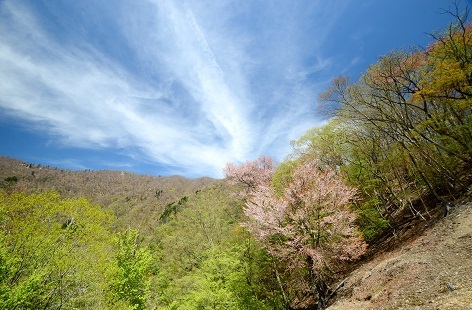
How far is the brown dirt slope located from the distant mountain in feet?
200

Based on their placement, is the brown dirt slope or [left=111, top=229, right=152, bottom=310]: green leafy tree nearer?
the brown dirt slope

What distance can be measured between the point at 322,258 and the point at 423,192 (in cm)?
1185

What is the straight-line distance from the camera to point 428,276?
776 centimetres

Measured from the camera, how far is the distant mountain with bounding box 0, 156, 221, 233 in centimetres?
7362

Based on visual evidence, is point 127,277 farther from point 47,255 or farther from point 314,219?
point 314,219

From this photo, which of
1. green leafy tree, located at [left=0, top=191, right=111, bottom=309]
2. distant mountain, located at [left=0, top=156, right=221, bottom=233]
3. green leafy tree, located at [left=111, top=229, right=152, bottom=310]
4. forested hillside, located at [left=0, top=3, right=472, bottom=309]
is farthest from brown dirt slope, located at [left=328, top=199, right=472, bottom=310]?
distant mountain, located at [left=0, top=156, right=221, bottom=233]

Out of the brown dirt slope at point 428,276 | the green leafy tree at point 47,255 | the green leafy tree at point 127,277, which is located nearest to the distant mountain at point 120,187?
the green leafy tree at point 127,277

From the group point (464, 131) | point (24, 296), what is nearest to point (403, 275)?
point (464, 131)

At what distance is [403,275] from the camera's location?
8641 millimetres

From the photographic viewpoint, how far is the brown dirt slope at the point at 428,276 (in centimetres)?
644

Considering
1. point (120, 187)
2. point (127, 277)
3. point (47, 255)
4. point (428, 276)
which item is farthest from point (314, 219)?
point (120, 187)

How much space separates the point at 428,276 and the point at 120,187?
122m

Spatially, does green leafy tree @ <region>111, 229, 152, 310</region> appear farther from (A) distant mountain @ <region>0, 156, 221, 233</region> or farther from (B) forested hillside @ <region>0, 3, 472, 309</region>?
(A) distant mountain @ <region>0, 156, 221, 233</region>

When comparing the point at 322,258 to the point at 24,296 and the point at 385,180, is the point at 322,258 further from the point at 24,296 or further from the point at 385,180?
the point at 24,296
